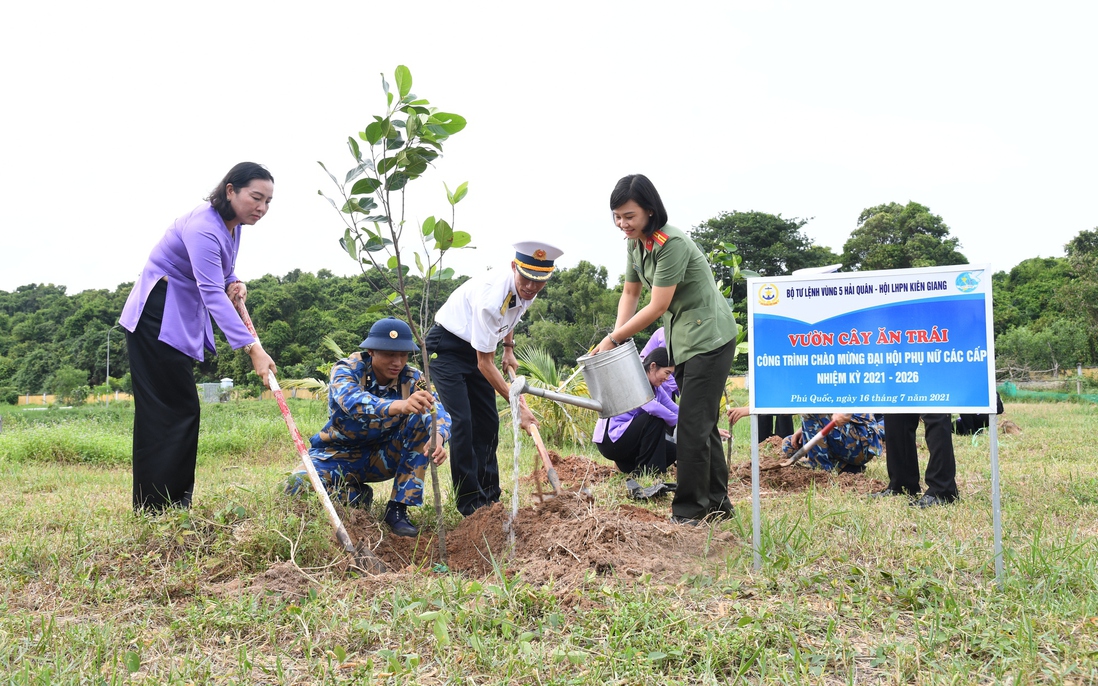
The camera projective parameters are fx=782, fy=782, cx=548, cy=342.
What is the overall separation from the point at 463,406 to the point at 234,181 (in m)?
1.74

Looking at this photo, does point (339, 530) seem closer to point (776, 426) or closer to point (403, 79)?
point (403, 79)

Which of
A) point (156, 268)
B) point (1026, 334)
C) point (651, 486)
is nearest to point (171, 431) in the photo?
point (156, 268)

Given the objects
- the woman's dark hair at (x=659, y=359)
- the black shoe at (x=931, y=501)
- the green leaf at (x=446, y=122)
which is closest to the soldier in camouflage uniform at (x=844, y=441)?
the black shoe at (x=931, y=501)

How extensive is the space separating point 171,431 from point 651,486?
3.13 meters

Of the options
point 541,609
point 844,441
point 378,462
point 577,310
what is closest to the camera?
point 541,609

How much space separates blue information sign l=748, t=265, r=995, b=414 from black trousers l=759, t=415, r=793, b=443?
3.54m

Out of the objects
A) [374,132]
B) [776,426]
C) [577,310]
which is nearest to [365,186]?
[374,132]

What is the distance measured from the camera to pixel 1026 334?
28.7m

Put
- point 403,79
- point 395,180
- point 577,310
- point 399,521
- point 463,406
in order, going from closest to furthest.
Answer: point 403,79, point 395,180, point 399,521, point 463,406, point 577,310

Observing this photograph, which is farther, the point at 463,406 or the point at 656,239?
the point at 463,406

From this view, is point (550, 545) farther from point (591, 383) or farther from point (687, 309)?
point (687, 309)

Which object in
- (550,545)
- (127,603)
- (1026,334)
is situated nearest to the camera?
(127,603)

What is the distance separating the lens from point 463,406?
4617 mm

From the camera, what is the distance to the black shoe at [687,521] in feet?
13.1
